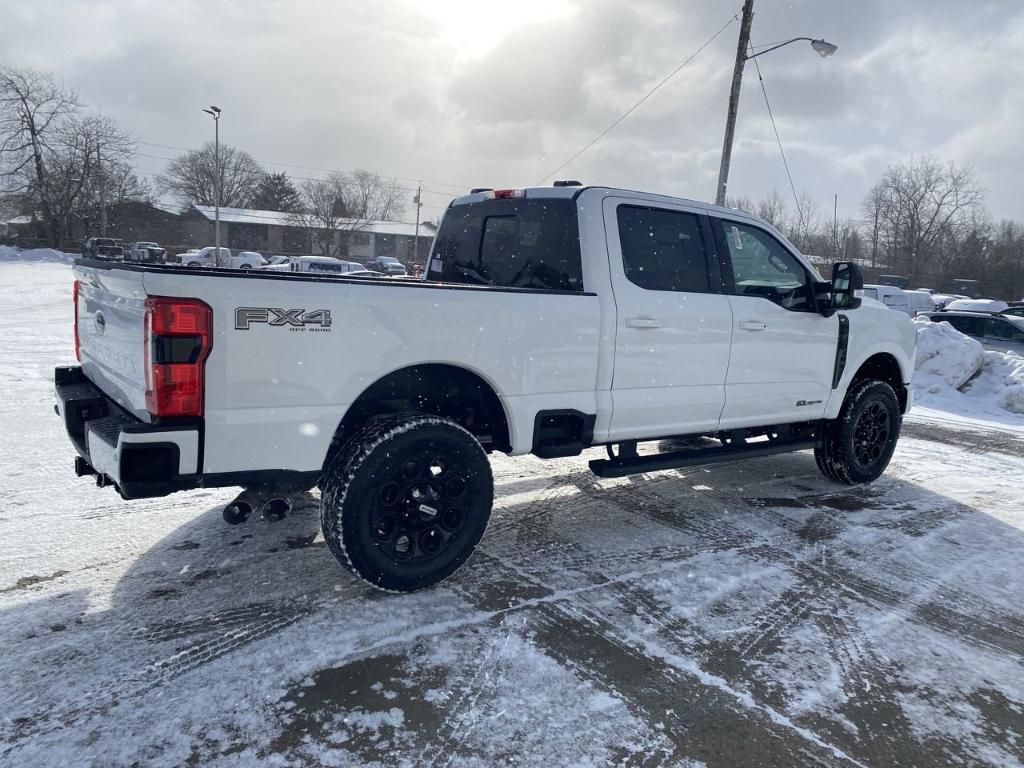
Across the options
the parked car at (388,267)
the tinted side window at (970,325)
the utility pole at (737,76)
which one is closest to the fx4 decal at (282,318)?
the utility pole at (737,76)

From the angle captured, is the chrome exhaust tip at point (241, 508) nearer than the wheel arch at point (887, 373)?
Yes

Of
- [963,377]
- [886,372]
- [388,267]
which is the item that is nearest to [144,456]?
[886,372]

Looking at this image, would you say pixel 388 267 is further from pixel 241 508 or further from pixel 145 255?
pixel 241 508

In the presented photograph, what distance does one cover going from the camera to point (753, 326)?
473cm

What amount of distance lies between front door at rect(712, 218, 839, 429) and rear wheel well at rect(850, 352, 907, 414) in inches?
30.4

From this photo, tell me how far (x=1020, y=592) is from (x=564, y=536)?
2.64 m

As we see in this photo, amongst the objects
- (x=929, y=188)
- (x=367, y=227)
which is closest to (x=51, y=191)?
(x=367, y=227)

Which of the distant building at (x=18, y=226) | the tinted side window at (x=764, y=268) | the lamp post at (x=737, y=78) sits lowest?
the tinted side window at (x=764, y=268)

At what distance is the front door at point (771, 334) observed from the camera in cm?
473

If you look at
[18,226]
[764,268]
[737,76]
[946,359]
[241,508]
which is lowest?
[241,508]

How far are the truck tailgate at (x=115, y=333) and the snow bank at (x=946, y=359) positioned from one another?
38.7ft

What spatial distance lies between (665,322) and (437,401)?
4.83 ft

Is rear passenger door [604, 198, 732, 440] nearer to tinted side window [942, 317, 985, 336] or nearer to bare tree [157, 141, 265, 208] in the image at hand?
tinted side window [942, 317, 985, 336]

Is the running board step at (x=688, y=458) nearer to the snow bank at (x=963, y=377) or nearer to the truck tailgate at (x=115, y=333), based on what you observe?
the truck tailgate at (x=115, y=333)
